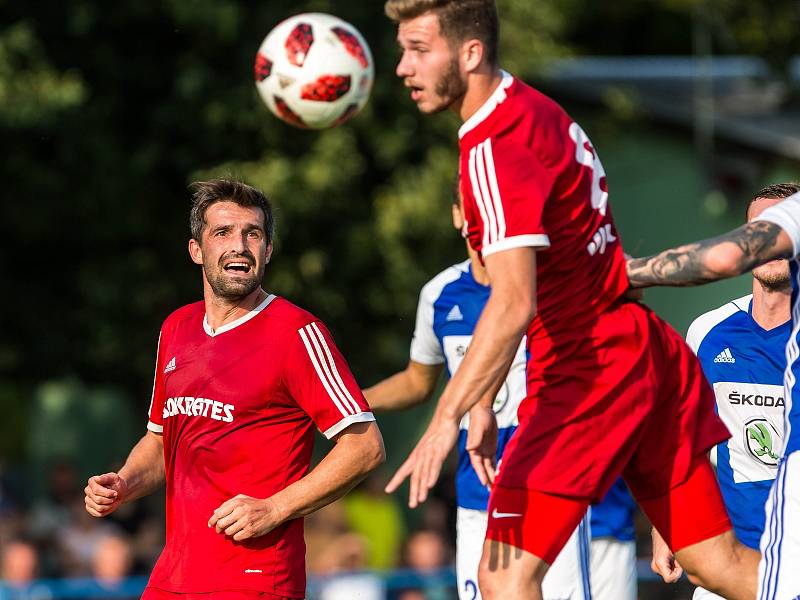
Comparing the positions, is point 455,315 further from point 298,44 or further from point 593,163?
point 593,163

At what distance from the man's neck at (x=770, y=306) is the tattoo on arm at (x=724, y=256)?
4.79 feet

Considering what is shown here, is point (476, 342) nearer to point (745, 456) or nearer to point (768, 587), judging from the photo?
A: point (768, 587)

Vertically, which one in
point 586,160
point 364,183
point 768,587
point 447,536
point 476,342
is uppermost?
point 364,183

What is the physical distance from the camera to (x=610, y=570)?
7.57 m

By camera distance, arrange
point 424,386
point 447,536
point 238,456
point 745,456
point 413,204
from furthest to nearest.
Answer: point 413,204, point 447,536, point 424,386, point 745,456, point 238,456

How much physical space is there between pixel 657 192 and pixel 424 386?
13.1m

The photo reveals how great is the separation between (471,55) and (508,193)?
0.57 metres

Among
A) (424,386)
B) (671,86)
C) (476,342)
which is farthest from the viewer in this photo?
(671,86)

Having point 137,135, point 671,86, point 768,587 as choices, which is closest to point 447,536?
point 137,135

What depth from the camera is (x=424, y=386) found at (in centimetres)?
802

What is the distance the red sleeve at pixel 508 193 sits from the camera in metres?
5.06

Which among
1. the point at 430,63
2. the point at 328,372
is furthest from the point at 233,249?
the point at 430,63

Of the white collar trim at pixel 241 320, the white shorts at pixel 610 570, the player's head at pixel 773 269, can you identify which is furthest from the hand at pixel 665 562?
the white collar trim at pixel 241 320

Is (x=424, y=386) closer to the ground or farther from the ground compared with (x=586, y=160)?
closer to the ground
